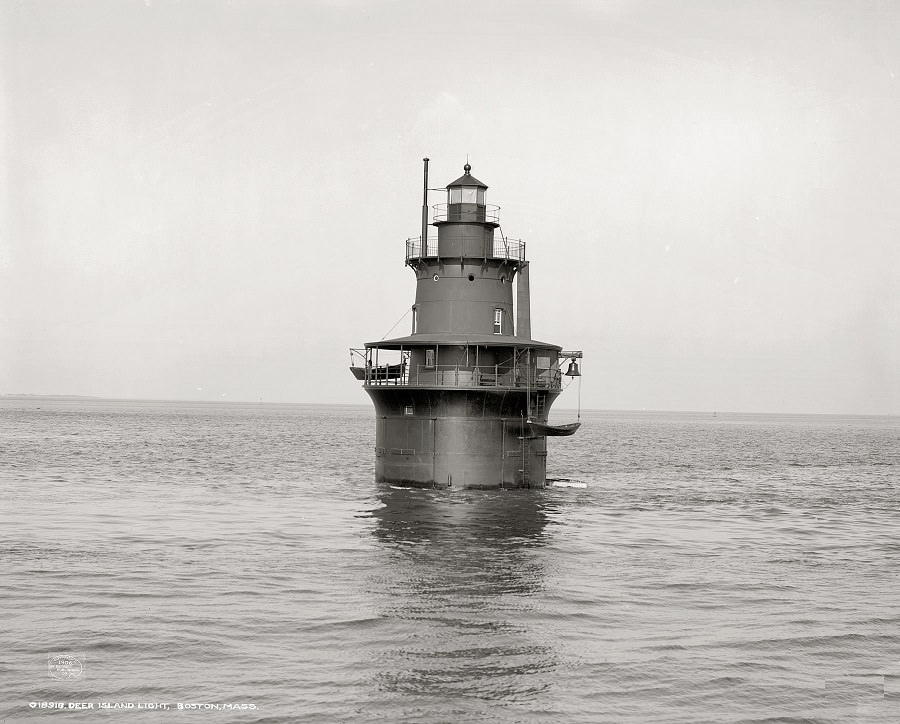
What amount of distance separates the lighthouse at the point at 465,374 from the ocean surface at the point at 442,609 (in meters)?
1.46

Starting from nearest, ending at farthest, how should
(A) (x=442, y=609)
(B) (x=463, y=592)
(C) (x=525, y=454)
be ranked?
(A) (x=442, y=609) < (B) (x=463, y=592) < (C) (x=525, y=454)

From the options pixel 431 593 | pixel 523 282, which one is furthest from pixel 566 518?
pixel 431 593

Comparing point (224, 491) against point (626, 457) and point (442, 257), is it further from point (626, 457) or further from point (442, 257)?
point (626, 457)

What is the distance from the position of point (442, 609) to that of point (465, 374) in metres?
17.7

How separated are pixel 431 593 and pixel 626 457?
198 feet

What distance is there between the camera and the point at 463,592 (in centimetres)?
2198

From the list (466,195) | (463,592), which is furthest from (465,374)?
(463,592)

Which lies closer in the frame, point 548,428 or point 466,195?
point 548,428

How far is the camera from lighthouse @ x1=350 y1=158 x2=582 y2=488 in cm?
3678

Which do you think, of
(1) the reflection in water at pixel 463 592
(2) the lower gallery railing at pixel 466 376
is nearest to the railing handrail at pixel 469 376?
(2) the lower gallery railing at pixel 466 376

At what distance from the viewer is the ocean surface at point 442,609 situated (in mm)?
15359

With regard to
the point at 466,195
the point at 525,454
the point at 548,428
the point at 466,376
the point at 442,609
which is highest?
the point at 466,195

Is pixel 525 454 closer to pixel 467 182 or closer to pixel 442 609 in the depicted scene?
pixel 467 182

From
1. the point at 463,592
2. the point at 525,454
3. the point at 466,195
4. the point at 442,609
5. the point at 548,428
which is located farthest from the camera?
the point at 466,195
